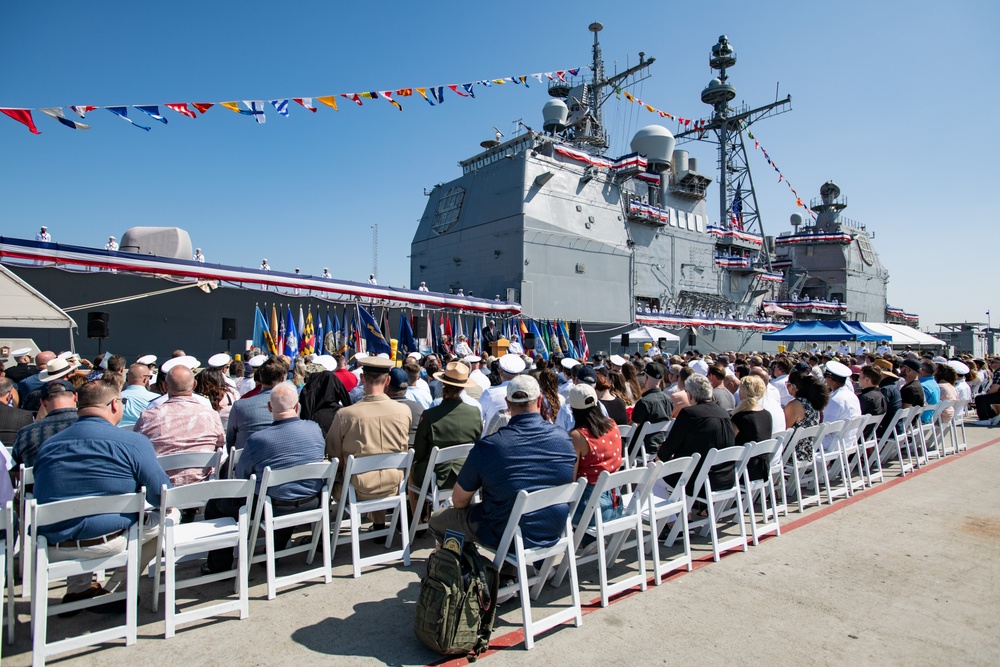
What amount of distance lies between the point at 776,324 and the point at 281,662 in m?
32.5

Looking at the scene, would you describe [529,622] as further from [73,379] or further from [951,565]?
[73,379]

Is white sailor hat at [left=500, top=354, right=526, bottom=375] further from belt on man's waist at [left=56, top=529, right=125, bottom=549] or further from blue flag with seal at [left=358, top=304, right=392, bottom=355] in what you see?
blue flag with seal at [left=358, top=304, right=392, bottom=355]

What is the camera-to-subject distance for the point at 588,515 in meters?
3.34

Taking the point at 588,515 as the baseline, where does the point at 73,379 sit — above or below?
above

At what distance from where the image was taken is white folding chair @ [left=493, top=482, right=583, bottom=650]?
294cm

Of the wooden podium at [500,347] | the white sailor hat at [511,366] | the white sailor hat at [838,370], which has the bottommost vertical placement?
the white sailor hat at [838,370]

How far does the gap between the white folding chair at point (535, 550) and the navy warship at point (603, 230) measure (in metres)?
16.7

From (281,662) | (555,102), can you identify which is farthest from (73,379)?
(555,102)

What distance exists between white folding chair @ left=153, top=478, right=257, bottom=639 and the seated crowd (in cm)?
16

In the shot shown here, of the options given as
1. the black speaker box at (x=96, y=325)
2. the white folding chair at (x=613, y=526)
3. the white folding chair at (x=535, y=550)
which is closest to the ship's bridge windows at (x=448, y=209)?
the black speaker box at (x=96, y=325)

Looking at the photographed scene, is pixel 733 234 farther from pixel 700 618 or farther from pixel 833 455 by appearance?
pixel 700 618

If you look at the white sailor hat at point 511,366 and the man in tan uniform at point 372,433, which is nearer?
the man in tan uniform at point 372,433

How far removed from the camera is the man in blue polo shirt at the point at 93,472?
2.93 meters

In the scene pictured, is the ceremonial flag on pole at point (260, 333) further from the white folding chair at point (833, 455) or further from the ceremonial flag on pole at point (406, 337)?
the white folding chair at point (833, 455)
